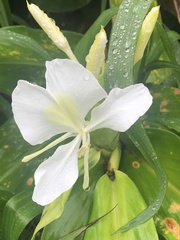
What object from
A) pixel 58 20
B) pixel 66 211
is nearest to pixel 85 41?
pixel 66 211

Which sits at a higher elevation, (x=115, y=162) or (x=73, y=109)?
(x=73, y=109)

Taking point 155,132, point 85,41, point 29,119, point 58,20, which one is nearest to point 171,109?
point 155,132

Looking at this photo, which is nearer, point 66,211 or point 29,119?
point 29,119

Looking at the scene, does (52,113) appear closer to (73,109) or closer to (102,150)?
(73,109)

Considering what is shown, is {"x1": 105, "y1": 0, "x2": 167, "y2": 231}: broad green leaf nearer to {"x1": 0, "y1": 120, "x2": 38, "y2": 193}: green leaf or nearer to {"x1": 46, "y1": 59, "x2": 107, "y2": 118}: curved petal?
{"x1": 46, "y1": 59, "x2": 107, "y2": 118}: curved petal

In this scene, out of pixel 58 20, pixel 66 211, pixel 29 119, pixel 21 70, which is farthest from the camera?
pixel 58 20

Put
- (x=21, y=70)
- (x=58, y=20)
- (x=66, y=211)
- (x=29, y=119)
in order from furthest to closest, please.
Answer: (x=58, y=20), (x=21, y=70), (x=66, y=211), (x=29, y=119)

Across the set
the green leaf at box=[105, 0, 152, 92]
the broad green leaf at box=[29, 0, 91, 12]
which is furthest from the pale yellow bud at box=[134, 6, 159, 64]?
the broad green leaf at box=[29, 0, 91, 12]

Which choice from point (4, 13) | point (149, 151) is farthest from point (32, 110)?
point (4, 13)
